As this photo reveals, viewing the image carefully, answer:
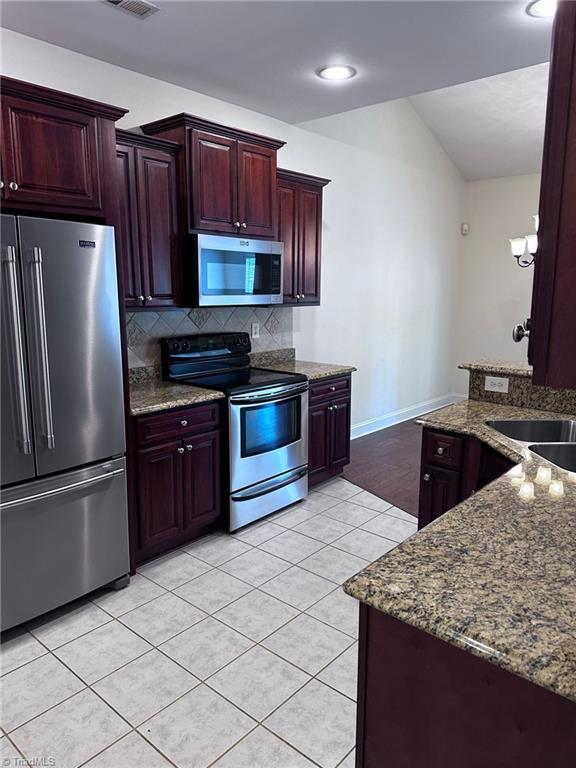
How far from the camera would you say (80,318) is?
2359mm

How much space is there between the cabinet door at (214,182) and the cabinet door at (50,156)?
814mm

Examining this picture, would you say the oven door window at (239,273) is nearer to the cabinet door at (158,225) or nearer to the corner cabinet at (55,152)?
the cabinet door at (158,225)

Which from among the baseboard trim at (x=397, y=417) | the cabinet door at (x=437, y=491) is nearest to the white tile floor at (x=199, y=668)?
the cabinet door at (x=437, y=491)

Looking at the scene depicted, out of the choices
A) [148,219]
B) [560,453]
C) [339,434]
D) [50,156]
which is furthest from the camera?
[339,434]

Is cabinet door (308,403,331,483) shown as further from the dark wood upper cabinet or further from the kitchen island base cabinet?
the dark wood upper cabinet

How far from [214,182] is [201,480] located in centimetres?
181

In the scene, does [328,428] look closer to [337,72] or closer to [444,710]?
[337,72]

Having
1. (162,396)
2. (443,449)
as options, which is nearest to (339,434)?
(162,396)

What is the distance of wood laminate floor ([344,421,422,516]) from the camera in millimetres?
4027

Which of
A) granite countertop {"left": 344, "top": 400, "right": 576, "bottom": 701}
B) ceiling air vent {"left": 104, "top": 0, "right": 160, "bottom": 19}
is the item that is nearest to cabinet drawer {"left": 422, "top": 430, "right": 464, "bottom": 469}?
granite countertop {"left": 344, "top": 400, "right": 576, "bottom": 701}

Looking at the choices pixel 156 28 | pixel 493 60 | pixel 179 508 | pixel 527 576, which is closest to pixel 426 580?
pixel 527 576

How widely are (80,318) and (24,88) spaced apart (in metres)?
0.95

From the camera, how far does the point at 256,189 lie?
3.52 meters

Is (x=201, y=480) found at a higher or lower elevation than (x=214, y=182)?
lower
